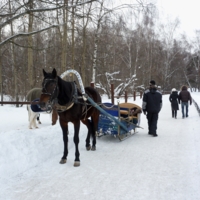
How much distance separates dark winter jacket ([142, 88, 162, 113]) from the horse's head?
13.0 feet

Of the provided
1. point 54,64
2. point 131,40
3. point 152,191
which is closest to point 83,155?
point 152,191

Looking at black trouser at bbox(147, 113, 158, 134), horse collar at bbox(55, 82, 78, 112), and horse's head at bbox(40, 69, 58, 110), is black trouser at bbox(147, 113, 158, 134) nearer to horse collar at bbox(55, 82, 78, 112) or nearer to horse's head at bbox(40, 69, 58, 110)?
horse collar at bbox(55, 82, 78, 112)

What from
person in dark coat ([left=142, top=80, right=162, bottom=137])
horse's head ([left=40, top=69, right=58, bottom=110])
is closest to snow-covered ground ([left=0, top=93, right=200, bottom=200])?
person in dark coat ([left=142, top=80, right=162, bottom=137])

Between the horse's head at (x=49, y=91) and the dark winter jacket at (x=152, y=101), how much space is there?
156 inches

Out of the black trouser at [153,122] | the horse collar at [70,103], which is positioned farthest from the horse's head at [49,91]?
the black trouser at [153,122]

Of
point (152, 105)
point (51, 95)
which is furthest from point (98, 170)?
point (152, 105)

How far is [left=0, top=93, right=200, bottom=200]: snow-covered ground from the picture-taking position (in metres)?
3.42

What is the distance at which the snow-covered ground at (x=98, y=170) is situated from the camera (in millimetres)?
3416

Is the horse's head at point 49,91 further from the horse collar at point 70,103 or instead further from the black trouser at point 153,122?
the black trouser at point 153,122

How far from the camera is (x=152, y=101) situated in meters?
7.45

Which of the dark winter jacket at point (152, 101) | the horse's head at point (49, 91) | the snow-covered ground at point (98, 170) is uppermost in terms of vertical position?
the horse's head at point (49, 91)

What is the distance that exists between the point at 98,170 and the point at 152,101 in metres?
3.75

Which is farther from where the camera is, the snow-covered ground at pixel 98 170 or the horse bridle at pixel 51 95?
the horse bridle at pixel 51 95

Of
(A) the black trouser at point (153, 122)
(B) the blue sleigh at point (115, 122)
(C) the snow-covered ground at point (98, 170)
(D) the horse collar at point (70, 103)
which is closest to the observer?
(C) the snow-covered ground at point (98, 170)
